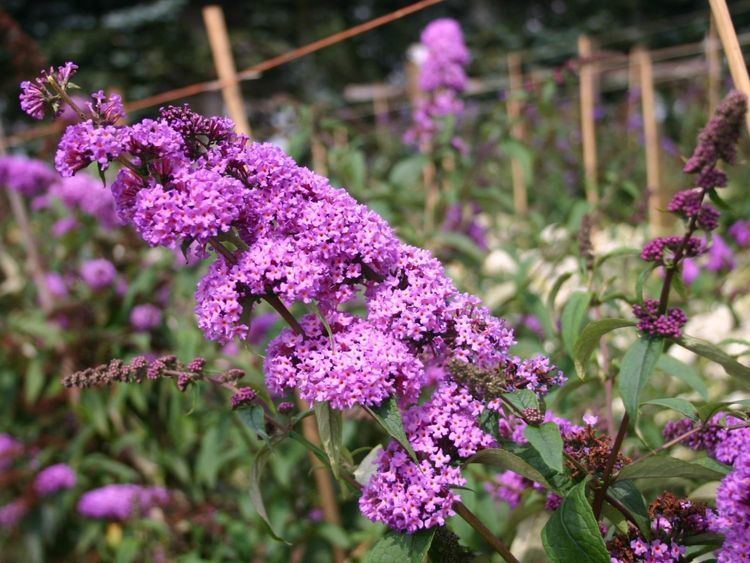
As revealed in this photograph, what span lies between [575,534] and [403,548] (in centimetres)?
29

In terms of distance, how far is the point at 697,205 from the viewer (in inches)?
57.0

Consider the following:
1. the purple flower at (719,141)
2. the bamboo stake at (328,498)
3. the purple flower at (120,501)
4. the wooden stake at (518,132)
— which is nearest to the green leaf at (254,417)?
the purple flower at (719,141)

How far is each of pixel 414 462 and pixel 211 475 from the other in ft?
6.15

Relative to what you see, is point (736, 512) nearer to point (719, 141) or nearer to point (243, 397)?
point (719, 141)

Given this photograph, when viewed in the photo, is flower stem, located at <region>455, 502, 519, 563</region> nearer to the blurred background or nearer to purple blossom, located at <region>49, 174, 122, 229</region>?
the blurred background

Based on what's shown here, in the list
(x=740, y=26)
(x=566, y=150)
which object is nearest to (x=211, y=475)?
(x=566, y=150)

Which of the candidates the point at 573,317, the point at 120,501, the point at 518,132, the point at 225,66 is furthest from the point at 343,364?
the point at 518,132

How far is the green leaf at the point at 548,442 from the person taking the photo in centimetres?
128

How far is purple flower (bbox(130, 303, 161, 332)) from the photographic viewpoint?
3754mm

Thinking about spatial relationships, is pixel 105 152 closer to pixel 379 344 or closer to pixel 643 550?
pixel 379 344

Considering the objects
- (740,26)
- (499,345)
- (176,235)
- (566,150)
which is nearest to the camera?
(176,235)

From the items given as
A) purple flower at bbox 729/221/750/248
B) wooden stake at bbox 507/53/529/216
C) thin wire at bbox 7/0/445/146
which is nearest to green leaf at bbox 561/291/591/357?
thin wire at bbox 7/0/445/146

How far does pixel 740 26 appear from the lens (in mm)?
16609

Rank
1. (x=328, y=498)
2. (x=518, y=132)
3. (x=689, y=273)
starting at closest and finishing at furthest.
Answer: (x=328, y=498), (x=689, y=273), (x=518, y=132)
